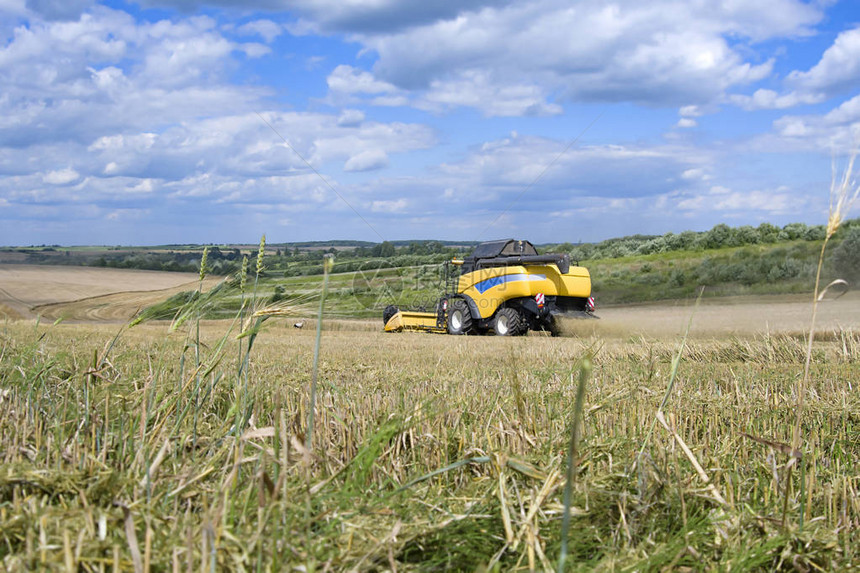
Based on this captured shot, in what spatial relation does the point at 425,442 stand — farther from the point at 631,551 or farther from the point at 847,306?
the point at 847,306

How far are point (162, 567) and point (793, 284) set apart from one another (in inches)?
1045

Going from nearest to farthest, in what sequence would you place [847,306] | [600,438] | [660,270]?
[600,438] → [847,306] → [660,270]

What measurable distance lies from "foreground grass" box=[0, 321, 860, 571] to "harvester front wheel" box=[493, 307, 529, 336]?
38.9 ft

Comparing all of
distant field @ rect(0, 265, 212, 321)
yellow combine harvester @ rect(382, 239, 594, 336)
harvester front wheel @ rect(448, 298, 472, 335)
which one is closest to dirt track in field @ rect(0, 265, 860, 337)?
distant field @ rect(0, 265, 212, 321)

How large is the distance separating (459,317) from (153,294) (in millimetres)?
8012

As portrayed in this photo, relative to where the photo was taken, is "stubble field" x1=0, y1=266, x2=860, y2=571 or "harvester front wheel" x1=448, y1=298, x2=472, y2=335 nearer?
"stubble field" x1=0, y1=266, x2=860, y2=571

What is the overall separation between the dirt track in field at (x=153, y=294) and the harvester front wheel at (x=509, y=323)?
1145 mm

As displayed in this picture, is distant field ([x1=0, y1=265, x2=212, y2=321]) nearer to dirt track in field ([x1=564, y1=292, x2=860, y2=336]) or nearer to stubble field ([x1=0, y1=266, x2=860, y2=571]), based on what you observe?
dirt track in field ([x1=564, y1=292, x2=860, y2=336])

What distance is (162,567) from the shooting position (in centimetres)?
182

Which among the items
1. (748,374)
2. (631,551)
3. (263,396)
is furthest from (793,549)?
(748,374)

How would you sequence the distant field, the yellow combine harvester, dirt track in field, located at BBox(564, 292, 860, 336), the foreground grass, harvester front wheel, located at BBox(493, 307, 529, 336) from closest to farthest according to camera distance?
the foreground grass < dirt track in field, located at BBox(564, 292, 860, 336) < the yellow combine harvester < harvester front wheel, located at BBox(493, 307, 529, 336) < the distant field

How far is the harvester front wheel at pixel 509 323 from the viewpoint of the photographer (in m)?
16.5

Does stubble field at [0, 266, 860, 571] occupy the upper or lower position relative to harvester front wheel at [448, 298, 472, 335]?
upper

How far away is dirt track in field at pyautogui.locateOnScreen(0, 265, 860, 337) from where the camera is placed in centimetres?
1616
